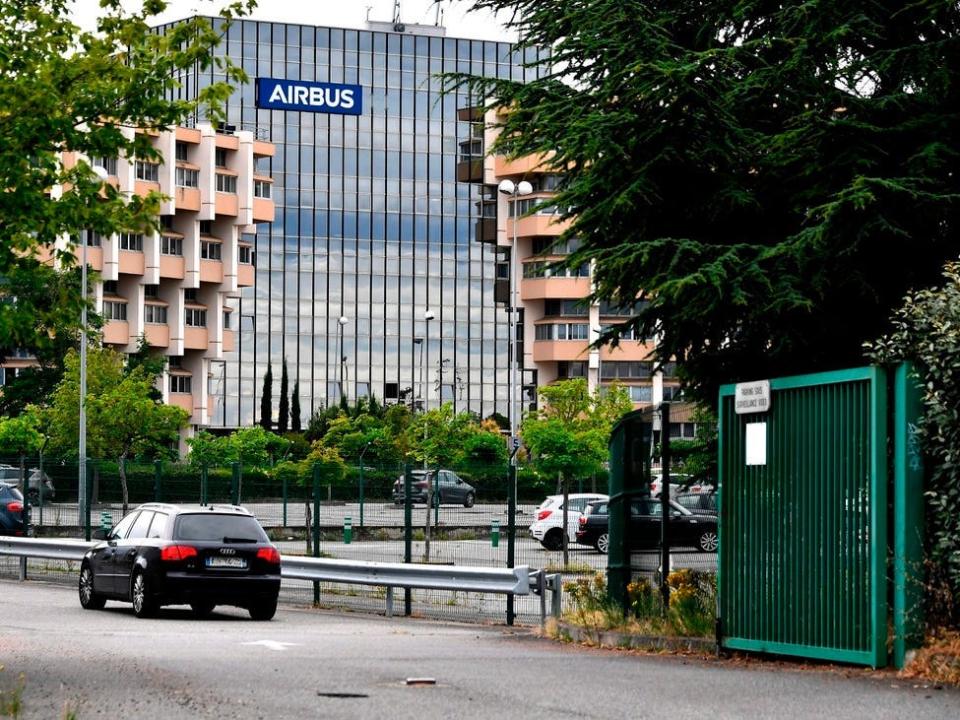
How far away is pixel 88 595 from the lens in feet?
77.7

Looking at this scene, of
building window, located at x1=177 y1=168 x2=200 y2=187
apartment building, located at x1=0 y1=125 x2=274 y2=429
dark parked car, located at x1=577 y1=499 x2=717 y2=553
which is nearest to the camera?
dark parked car, located at x1=577 y1=499 x2=717 y2=553

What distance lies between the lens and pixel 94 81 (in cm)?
1812

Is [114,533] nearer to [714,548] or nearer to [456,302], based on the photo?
[714,548]

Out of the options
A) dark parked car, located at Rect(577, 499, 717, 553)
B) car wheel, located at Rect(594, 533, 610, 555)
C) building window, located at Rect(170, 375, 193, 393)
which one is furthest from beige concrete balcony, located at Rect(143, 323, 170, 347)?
dark parked car, located at Rect(577, 499, 717, 553)

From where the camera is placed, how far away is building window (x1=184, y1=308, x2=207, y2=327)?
110431 millimetres

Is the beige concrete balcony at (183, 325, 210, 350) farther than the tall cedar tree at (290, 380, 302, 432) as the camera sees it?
No

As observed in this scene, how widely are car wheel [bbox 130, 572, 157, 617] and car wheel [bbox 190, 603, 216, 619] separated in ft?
2.26

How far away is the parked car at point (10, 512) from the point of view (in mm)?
35344

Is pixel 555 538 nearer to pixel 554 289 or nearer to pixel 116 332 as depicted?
pixel 116 332

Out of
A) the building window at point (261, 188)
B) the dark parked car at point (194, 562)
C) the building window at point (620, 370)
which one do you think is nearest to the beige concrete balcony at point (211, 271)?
the building window at point (261, 188)

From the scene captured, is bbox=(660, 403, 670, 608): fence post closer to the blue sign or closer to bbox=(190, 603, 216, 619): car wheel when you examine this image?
bbox=(190, 603, 216, 619): car wheel

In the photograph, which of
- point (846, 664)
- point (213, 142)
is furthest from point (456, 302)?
point (846, 664)

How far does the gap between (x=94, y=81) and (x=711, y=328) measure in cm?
702

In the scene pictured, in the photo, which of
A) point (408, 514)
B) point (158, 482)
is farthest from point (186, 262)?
point (408, 514)
